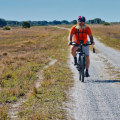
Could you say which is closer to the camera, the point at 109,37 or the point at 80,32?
the point at 80,32

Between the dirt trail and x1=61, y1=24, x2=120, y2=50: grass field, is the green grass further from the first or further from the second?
x1=61, y1=24, x2=120, y2=50: grass field

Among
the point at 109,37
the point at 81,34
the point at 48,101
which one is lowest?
the point at 109,37

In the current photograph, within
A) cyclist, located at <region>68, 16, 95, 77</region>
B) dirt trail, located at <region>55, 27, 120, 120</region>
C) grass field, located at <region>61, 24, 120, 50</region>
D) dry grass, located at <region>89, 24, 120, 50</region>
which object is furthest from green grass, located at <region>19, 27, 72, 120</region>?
dry grass, located at <region>89, 24, 120, 50</region>

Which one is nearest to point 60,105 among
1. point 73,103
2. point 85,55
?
point 73,103

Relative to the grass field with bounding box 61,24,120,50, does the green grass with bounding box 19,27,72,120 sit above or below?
above

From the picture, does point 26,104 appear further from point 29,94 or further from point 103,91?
point 103,91

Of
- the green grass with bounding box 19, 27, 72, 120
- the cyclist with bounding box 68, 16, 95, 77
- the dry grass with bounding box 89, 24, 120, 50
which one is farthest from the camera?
the dry grass with bounding box 89, 24, 120, 50

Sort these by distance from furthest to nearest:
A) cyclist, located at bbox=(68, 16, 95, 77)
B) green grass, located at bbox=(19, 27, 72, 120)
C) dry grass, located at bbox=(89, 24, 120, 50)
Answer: dry grass, located at bbox=(89, 24, 120, 50)
cyclist, located at bbox=(68, 16, 95, 77)
green grass, located at bbox=(19, 27, 72, 120)

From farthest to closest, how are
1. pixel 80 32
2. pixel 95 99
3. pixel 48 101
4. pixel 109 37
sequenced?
pixel 109 37 < pixel 80 32 < pixel 95 99 < pixel 48 101

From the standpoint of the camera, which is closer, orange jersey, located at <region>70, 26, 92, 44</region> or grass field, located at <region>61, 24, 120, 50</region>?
orange jersey, located at <region>70, 26, 92, 44</region>

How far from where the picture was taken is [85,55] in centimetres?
819

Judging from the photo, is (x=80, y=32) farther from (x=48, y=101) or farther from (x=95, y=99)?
(x=48, y=101)

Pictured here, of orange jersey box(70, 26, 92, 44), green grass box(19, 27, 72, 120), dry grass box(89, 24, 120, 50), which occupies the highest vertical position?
orange jersey box(70, 26, 92, 44)

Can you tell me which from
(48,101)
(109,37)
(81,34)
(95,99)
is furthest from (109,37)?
(48,101)
